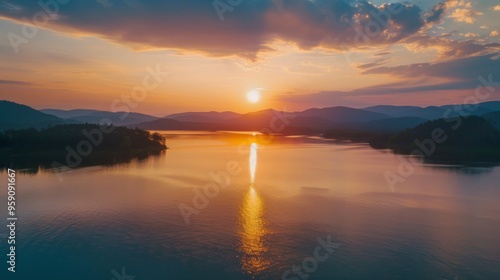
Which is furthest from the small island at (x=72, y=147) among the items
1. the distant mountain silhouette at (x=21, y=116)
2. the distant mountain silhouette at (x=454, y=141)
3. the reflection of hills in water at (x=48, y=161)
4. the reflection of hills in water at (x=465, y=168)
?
the distant mountain silhouette at (x=21, y=116)

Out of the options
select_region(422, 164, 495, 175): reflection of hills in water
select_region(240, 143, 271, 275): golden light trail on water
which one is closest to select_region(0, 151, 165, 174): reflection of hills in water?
select_region(240, 143, 271, 275): golden light trail on water

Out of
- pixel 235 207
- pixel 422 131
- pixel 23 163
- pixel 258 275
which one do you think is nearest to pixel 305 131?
pixel 422 131

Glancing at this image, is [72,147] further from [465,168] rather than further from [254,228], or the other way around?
[465,168]

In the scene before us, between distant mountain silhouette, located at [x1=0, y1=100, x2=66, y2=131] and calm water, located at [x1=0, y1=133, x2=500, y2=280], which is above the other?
distant mountain silhouette, located at [x1=0, y1=100, x2=66, y2=131]

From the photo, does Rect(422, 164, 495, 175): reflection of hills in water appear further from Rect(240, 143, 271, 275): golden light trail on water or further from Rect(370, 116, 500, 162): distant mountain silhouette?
Rect(240, 143, 271, 275): golden light trail on water

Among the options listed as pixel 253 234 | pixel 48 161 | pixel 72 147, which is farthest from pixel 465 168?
pixel 72 147
